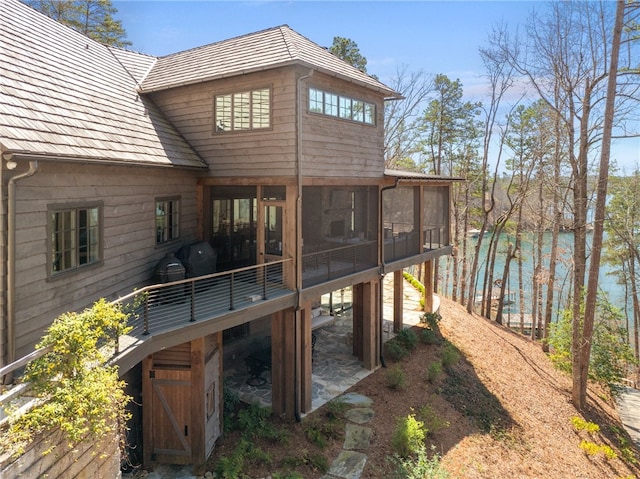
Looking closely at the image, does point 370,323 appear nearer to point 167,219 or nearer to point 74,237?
point 167,219

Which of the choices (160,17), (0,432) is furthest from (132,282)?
(160,17)

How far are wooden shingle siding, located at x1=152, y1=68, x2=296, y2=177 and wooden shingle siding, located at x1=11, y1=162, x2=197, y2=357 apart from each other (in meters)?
1.11

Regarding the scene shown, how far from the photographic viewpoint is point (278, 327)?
33.7 feet

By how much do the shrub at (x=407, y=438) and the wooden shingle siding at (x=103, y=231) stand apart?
6.73m

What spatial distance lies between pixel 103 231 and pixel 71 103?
8.16 feet

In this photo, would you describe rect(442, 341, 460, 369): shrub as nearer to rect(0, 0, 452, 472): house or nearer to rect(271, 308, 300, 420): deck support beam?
rect(0, 0, 452, 472): house

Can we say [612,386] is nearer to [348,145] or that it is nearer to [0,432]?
[348,145]

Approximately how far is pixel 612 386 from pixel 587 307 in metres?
5.08

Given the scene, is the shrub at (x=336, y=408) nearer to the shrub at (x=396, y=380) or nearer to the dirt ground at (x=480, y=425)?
the dirt ground at (x=480, y=425)

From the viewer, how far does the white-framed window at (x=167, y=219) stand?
9.54 m

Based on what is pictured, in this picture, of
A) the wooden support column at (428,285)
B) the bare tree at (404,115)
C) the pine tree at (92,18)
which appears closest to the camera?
the wooden support column at (428,285)

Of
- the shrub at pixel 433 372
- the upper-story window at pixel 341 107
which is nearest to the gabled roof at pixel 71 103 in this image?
the upper-story window at pixel 341 107

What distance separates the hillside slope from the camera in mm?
10219

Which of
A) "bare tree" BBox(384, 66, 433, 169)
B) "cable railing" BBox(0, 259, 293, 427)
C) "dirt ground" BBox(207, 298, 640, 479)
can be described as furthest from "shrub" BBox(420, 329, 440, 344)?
"bare tree" BBox(384, 66, 433, 169)
